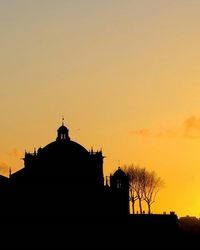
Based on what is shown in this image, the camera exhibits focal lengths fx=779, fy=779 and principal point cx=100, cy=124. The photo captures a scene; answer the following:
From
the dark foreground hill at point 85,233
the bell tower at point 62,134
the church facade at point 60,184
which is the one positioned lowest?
the dark foreground hill at point 85,233

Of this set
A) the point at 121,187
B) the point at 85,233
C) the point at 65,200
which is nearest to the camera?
the point at 85,233

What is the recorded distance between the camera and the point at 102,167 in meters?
121

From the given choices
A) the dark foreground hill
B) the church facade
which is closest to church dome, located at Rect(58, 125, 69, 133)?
the church facade

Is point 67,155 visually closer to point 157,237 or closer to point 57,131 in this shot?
point 57,131

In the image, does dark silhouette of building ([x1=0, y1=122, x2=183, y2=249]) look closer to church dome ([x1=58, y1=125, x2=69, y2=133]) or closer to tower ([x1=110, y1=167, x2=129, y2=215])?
church dome ([x1=58, y1=125, x2=69, y2=133])

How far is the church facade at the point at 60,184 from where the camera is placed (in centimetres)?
10925

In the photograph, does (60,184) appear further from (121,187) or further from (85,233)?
(121,187)

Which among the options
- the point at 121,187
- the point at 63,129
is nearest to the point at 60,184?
the point at 63,129

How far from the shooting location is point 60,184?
367 feet

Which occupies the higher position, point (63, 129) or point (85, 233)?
point (63, 129)

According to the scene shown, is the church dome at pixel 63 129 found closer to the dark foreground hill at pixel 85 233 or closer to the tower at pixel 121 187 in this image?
the tower at pixel 121 187

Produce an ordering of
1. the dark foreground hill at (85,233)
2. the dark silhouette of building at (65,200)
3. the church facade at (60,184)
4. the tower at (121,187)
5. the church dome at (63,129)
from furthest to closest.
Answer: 1. the tower at (121,187)
2. the church dome at (63,129)
3. the church facade at (60,184)
4. the dark silhouette of building at (65,200)
5. the dark foreground hill at (85,233)

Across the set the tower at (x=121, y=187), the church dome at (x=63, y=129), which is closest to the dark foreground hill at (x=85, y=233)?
the tower at (x=121, y=187)

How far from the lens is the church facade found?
4301 inches
